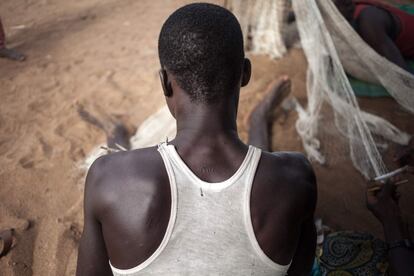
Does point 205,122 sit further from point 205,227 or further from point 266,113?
point 266,113

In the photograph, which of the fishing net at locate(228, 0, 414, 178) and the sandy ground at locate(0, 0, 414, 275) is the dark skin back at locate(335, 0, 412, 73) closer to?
the fishing net at locate(228, 0, 414, 178)

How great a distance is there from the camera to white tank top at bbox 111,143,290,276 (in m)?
0.93

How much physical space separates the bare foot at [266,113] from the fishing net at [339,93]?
21cm

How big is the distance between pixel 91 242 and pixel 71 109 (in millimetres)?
2116

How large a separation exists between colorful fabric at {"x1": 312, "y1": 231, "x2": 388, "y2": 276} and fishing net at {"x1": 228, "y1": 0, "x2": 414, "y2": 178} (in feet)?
2.07

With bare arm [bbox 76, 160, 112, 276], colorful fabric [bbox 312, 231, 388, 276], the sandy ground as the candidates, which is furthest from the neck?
the sandy ground

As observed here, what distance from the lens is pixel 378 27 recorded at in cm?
284

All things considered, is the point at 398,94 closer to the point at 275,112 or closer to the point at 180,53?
the point at 275,112

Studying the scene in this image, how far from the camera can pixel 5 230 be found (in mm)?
1946

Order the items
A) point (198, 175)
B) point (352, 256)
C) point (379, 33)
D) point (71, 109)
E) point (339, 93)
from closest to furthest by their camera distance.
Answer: point (198, 175), point (352, 256), point (339, 93), point (379, 33), point (71, 109)

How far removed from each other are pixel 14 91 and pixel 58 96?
1.36 feet

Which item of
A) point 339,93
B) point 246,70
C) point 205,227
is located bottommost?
point 339,93

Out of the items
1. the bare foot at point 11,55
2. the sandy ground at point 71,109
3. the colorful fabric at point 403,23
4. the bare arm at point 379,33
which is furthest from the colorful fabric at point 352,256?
the bare foot at point 11,55

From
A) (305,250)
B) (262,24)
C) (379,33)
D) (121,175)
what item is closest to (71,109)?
(262,24)
